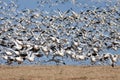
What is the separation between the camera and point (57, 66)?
6881cm

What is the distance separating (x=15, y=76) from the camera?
2221 inches

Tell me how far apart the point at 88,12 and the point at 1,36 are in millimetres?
20872

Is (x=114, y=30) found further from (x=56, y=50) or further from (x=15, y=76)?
(x=15, y=76)

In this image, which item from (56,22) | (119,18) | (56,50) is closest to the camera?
(56,50)

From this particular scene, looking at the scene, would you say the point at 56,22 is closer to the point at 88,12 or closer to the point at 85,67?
the point at 88,12

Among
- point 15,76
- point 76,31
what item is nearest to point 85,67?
point 15,76

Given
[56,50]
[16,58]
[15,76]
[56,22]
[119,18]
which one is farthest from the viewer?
[119,18]

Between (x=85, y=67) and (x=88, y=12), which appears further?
(x=88, y=12)

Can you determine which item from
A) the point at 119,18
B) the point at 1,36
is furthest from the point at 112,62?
the point at 119,18

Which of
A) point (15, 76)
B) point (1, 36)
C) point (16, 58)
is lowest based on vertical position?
point (15, 76)

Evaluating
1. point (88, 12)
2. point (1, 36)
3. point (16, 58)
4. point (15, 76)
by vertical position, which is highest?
point (88, 12)

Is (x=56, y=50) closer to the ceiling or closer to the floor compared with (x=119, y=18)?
closer to the floor

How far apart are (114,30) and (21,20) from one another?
17860mm

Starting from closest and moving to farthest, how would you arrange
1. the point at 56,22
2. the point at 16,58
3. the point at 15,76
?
the point at 15,76 → the point at 16,58 → the point at 56,22
